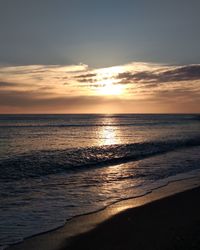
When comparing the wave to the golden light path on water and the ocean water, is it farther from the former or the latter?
the golden light path on water

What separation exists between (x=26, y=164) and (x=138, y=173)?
637cm

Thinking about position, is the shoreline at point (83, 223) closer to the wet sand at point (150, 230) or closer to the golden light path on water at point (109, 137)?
the wet sand at point (150, 230)

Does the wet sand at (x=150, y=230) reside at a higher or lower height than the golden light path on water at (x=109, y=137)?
higher

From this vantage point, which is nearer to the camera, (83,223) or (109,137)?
(83,223)

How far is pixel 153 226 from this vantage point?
28.2 feet

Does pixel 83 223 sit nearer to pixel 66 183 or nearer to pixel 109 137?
pixel 66 183

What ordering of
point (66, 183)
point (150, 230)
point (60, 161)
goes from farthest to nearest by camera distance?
point (60, 161)
point (66, 183)
point (150, 230)

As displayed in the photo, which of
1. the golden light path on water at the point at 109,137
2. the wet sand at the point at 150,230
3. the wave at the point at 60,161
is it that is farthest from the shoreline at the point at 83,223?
the golden light path on water at the point at 109,137

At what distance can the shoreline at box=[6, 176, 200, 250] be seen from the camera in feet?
24.8

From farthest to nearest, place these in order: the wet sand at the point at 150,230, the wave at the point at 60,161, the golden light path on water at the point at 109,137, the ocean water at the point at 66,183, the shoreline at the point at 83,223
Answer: the golden light path on water at the point at 109,137
the wave at the point at 60,161
the ocean water at the point at 66,183
the shoreline at the point at 83,223
the wet sand at the point at 150,230

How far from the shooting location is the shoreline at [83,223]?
757 cm

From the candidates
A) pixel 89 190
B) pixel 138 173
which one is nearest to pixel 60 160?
pixel 138 173

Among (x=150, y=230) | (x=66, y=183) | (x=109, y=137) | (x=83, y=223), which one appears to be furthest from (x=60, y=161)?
(x=109, y=137)

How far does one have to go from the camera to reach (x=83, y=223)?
908 cm
